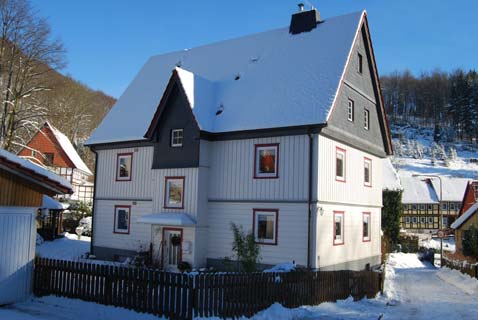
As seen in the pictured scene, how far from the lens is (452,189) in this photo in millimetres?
80875

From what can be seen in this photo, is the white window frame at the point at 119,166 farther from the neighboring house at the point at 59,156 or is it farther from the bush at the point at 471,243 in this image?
the neighboring house at the point at 59,156

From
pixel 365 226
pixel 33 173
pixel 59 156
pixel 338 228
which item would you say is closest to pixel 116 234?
pixel 338 228

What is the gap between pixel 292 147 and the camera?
68.0ft

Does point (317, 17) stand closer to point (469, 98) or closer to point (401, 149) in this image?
point (401, 149)

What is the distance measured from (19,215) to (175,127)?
34.6 ft

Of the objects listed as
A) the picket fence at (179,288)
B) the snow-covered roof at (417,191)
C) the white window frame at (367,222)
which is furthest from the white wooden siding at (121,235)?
the snow-covered roof at (417,191)

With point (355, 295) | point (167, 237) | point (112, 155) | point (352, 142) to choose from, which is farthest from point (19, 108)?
point (355, 295)

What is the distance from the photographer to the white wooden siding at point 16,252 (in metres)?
13.4

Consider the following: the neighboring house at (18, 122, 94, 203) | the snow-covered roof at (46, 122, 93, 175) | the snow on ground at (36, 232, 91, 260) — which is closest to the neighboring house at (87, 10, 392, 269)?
the snow on ground at (36, 232, 91, 260)

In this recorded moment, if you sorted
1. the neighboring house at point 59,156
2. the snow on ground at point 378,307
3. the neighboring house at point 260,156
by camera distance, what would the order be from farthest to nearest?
the neighboring house at point 59,156, the neighboring house at point 260,156, the snow on ground at point 378,307

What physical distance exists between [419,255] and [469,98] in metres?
101

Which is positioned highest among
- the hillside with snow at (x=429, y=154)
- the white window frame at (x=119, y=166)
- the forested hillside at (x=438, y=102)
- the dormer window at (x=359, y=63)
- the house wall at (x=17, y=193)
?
the forested hillside at (x=438, y=102)

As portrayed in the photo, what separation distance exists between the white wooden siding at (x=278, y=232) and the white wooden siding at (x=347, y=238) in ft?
2.41

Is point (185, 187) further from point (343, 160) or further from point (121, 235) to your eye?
point (343, 160)
